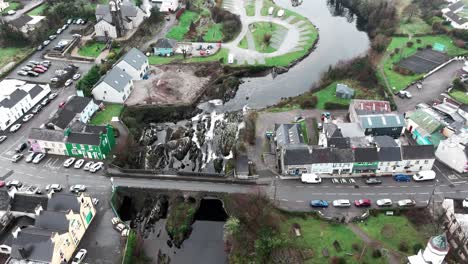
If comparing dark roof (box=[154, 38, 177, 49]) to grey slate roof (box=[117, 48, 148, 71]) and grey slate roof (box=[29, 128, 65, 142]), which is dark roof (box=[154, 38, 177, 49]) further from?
grey slate roof (box=[29, 128, 65, 142])

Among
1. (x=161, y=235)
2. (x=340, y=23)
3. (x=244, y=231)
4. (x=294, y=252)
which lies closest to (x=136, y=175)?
(x=161, y=235)

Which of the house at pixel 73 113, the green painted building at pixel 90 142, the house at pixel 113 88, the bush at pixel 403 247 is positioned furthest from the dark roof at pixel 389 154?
the house at pixel 73 113

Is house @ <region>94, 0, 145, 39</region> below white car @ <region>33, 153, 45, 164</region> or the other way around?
the other way around

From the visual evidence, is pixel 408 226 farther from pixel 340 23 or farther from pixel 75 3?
pixel 75 3

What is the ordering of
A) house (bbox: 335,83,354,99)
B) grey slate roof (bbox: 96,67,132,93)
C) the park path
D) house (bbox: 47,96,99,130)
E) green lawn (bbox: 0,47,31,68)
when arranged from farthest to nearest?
green lawn (bbox: 0,47,31,68), house (bbox: 335,83,354,99), grey slate roof (bbox: 96,67,132,93), house (bbox: 47,96,99,130), the park path

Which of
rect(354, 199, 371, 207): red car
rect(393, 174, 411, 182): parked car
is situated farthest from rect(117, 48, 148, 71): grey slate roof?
rect(393, 174, 411, 182): parked car

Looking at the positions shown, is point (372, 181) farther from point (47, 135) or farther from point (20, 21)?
point (20, 21)
